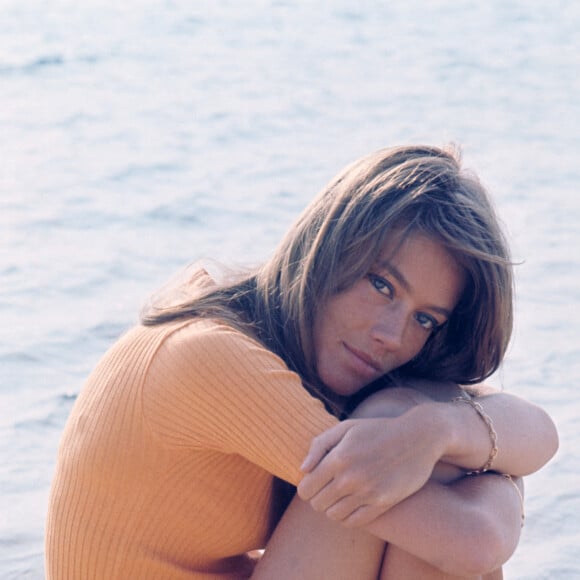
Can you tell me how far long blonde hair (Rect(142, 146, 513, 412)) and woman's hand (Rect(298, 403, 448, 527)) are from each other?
379 millimetres

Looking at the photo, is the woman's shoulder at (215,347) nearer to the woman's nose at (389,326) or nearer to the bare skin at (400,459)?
the bare skin at (400,459)

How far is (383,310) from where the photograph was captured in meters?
2.68

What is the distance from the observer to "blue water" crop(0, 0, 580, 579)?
4684 millimetres

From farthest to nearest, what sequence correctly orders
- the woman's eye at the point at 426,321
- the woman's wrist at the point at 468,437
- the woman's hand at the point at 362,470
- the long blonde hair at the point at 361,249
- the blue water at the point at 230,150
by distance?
the blue water at the point at 230,150 < the woman's eye at the point at 426,321 < the long blonde hair at the point at 361,249 < the woman's wrist at the point at 468,437 < the woman's hand at the point at 362,470

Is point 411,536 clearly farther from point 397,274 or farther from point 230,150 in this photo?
point 230,150

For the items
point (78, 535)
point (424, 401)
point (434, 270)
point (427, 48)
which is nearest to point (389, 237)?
point (434, 270)

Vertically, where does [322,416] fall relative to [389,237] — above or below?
below

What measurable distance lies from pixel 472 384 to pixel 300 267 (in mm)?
652

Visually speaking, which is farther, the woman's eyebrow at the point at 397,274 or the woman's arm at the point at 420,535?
the woman's eyebrow at the point at 397,274

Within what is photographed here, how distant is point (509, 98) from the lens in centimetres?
1109

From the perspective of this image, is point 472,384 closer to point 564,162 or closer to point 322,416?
point 322,416

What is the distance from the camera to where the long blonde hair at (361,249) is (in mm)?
2627

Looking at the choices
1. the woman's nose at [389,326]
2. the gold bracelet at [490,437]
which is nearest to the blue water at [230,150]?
the gold bracelet at [490,437]

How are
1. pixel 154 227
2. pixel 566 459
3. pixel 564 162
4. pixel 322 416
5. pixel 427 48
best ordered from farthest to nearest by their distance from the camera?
1. pixel 427 48
2. pixel 564 162
3. pixel 154 227
4. pixel 566 459
5. pixel 322 416
